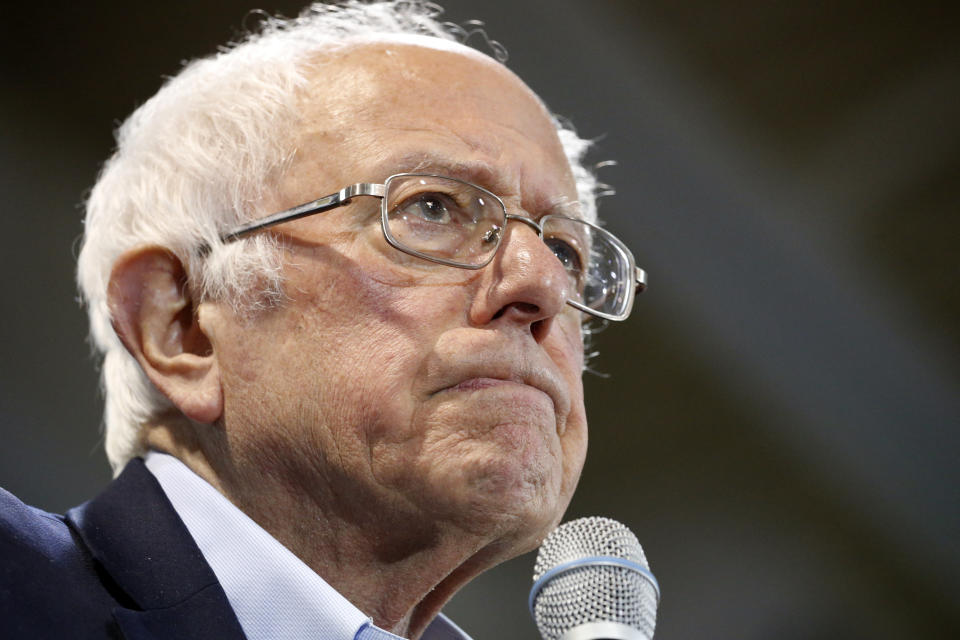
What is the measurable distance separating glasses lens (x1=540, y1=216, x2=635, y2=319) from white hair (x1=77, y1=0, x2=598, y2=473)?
596mm

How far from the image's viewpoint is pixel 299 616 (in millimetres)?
1441

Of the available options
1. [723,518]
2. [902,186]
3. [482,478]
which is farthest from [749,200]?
[482,478]

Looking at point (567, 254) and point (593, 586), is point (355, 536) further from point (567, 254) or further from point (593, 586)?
point (567, 254)

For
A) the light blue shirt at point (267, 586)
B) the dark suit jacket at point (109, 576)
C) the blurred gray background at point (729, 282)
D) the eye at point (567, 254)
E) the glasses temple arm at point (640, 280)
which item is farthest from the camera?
the blurred gray background at point (729, 282)

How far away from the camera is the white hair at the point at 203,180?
1.69 metres

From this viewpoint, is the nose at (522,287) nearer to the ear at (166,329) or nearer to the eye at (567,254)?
the eye at (567,254)

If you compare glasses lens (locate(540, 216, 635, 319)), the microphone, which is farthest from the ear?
glasses lens (locate(540, 216, 635, 319))

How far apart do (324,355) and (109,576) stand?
0.46m

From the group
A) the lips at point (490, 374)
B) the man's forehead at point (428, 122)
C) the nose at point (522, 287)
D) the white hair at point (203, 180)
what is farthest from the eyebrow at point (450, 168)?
the lips at point (490, 374)

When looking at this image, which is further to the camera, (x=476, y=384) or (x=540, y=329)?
(x=540, y=329)

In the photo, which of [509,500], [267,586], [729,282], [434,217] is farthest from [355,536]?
[729,282]

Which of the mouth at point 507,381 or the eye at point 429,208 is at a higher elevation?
the eye at point 429,208

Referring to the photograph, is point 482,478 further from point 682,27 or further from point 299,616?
point 682,27

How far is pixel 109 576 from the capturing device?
1.37 metres
